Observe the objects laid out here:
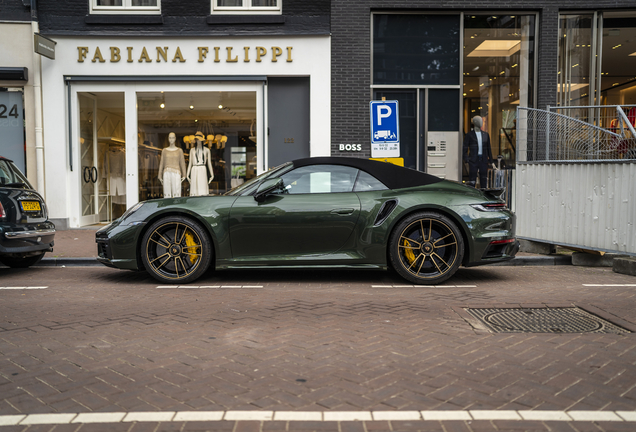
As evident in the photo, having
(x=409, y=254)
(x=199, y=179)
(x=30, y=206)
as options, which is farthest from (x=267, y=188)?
(x=199, y=179)

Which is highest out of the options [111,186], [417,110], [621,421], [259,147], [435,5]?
[435,5]

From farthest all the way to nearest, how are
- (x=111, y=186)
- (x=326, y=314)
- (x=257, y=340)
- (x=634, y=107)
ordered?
(x=111, y=186) < (x=634, y=107) < (x=326, y=314) < (x=257, y=340)

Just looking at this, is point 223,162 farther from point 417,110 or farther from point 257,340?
point 257,340

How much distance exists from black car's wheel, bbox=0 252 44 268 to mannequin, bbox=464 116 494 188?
8.02 meters

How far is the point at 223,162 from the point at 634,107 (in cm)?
846

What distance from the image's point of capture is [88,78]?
1270 centimetres

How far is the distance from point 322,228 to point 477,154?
633cm

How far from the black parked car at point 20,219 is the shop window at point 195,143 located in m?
5.56

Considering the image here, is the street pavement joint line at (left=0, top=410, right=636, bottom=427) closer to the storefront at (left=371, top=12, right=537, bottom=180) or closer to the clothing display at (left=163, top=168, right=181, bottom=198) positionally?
the storefront at (left=371, top=12, right=537, bottom=180)

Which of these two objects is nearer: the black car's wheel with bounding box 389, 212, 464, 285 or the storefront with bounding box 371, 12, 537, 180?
the black car's wheel with bounding box 389, 212, 464, 285

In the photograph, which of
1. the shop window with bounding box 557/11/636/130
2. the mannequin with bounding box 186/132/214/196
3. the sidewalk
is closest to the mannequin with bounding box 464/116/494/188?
the shop window with bounding box 557/11/636/130

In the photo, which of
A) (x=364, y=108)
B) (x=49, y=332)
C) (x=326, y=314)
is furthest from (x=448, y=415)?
(x=364, y=108)

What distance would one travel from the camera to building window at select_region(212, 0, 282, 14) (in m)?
12.8

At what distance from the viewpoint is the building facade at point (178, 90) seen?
12.6 meters
